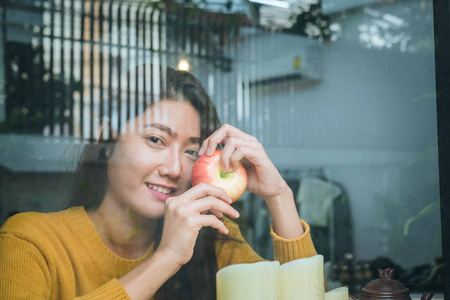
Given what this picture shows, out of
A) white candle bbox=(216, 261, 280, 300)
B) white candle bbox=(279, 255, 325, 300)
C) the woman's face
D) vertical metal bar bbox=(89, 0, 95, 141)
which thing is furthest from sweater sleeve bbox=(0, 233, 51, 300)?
white candle bbox=(279, 255, 325, 300)

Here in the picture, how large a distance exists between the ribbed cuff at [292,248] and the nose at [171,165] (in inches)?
15.0

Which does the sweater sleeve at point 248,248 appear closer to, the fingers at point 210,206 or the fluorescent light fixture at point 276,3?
the fingers at point 210,206

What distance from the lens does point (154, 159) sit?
1255mm

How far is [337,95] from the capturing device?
1.87 meters

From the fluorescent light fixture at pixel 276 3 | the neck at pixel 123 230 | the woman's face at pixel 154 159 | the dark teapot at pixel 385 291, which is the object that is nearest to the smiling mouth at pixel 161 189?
the woman's face at pixel 154 159

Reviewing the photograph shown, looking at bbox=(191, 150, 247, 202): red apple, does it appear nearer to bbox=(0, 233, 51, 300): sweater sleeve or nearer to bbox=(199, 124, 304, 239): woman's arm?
bbox=(199, 124, 304, 239): woman's arm

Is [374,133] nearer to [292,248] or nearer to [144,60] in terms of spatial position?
[292,248]

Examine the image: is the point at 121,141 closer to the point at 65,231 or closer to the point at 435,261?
the point at 65,231

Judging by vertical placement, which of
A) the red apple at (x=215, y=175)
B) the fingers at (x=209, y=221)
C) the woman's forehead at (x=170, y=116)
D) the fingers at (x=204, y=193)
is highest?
the woman's forehead at (x=170, y=116)

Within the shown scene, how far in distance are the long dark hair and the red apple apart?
0.10m

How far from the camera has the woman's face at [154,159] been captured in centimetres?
126

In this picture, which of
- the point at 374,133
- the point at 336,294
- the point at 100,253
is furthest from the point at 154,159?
the point at 374,133

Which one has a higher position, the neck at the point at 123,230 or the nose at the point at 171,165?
the nose at the point at 171,165

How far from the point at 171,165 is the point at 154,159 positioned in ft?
0.16
